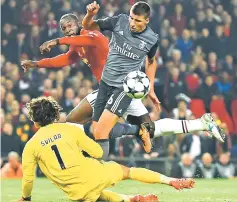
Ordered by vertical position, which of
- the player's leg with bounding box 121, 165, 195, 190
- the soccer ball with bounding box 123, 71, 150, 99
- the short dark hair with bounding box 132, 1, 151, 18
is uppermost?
the short dark hair with bounding box 132, 1, 151, 18

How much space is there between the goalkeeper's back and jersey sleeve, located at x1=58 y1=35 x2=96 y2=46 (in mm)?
2226

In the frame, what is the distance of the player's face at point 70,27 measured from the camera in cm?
1203

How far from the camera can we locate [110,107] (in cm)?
1149

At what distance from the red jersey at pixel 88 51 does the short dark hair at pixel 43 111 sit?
81.8 inches

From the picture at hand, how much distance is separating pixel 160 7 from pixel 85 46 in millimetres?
10389

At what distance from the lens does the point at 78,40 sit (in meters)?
11.6

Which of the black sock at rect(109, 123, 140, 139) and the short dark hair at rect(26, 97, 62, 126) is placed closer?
the short dark hair at rect(26, 97, 62, 126)

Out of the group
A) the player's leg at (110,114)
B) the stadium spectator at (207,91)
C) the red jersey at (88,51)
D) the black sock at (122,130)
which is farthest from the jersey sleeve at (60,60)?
the stadium spectator at (207,91)

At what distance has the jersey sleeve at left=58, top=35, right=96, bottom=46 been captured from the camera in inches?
454

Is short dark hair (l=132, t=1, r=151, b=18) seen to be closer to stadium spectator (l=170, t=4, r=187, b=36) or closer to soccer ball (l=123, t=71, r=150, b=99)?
soccer ball (l=123, t=71, r=150, b=99)

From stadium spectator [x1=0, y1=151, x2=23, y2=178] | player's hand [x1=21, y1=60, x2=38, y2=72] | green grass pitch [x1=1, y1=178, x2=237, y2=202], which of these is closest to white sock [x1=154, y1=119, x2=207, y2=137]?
green grass pitch [x1=1, y1=178, x2=237, y2=202]

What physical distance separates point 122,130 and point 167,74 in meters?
8.08

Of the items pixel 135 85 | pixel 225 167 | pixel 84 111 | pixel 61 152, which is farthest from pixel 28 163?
pixel 225 167

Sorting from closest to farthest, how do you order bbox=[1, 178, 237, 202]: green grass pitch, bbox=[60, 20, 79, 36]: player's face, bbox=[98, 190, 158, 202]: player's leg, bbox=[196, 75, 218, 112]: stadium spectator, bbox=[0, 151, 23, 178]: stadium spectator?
bbox=[98, 190, 158, 202]: player's leg < bbox=[1, 178, 237, 202]: green grass pitch < bbox=[60, 20, 79, 36]: player's face < bbox=[0, 151, 23, 178]: stadium spectator < bbox=[196, 75, 218, 112]: stadium spectator
